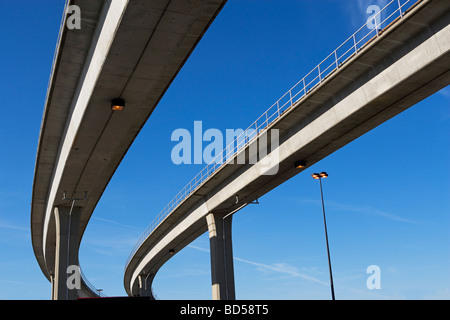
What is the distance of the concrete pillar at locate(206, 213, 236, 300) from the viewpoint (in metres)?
32.3

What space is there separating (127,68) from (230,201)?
17.6 meters

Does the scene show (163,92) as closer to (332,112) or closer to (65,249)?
(332,112)

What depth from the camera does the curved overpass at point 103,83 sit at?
515 inches

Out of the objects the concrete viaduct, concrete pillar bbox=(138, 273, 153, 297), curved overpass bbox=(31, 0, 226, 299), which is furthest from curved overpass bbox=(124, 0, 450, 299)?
concrete pillar bbox=(138, 273, 153, 297)

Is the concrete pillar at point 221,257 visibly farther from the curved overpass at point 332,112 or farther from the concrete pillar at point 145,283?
the concrete pillar at point 145,283

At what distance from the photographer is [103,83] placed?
52.4 ft

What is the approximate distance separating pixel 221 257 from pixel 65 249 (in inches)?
408

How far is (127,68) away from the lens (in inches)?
600

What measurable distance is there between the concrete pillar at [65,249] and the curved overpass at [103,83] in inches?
2.6

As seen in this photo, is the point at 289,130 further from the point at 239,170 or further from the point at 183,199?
the point at 183,199

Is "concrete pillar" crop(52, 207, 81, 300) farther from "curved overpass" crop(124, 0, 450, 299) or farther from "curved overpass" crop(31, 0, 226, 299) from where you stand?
"curved overpass" crop(124, 0, 450, 299)

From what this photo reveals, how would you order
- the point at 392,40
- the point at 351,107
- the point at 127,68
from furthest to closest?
the point at 351,107
the point at 392,40
the point at 127,68

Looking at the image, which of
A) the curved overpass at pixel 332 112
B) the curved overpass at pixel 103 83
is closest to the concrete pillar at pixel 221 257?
the curved overpass at pixel 332 112
